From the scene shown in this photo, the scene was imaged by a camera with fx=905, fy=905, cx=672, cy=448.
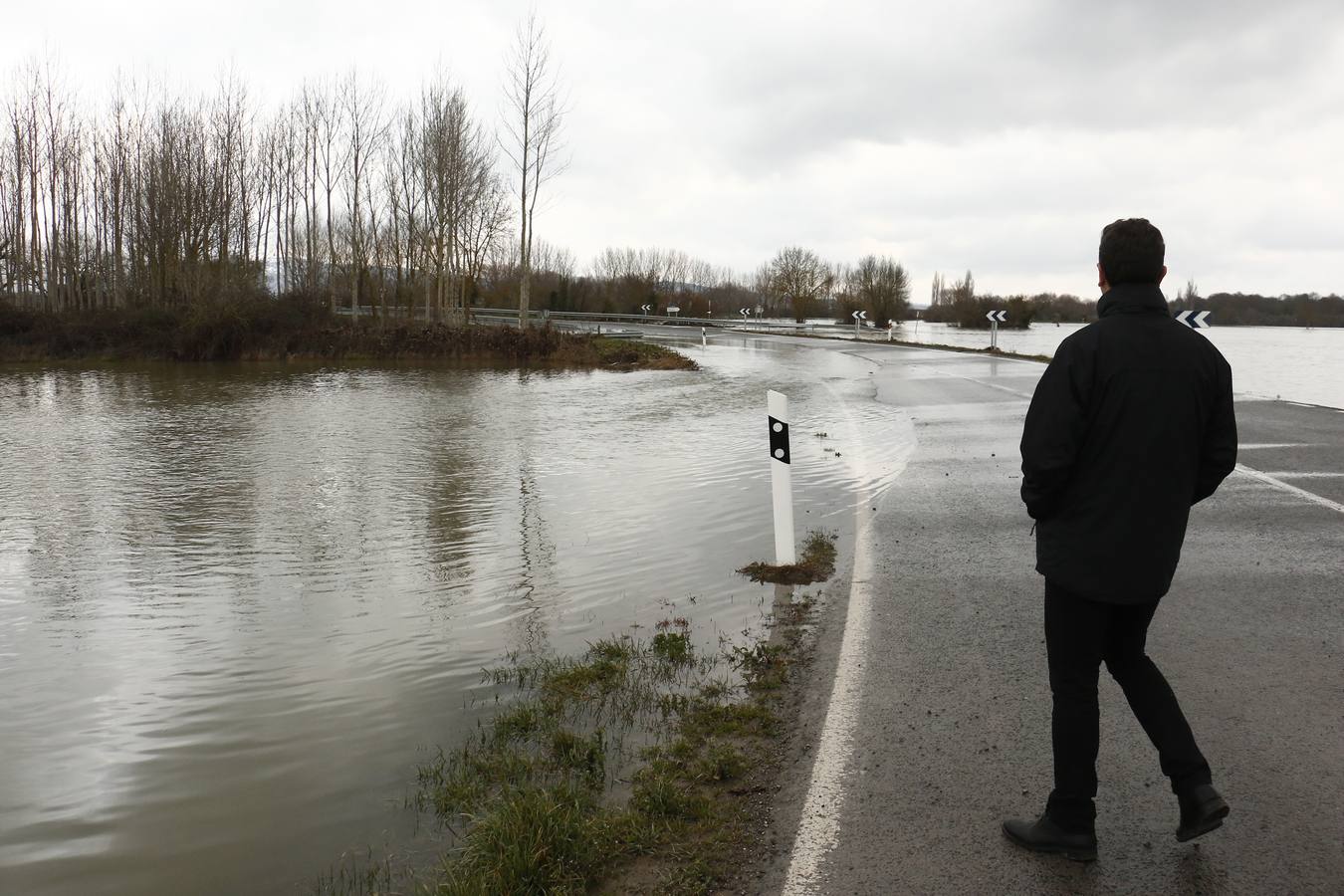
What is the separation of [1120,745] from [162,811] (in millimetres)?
4069

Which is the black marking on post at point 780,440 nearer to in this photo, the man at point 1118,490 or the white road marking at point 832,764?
the white road marking at point 832,764

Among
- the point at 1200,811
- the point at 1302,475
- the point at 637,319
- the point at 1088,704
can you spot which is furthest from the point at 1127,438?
the point at 637,319

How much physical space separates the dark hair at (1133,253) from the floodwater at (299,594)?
3375 mm

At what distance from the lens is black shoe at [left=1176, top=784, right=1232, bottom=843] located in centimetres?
304

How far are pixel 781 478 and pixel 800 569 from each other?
73 centimetres

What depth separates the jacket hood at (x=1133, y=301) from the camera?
10.2 ft

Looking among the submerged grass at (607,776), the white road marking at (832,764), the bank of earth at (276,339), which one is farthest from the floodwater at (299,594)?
the bank of earth at (276,339)

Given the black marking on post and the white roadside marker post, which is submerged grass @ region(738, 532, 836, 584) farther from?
the black marking on post

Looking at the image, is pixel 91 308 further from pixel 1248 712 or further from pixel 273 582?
pixel 1248 712

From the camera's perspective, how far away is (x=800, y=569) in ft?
23.0

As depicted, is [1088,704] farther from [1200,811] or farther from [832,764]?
[832,764]

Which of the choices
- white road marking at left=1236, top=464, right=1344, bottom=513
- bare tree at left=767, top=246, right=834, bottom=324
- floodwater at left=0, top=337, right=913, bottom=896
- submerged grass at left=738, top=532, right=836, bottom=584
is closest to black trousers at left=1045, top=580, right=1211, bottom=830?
floodwater at left=0, top=337, right=913, bottom=896

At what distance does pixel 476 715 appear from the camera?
4.57m

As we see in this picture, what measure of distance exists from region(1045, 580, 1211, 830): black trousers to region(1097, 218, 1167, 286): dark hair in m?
1.13
